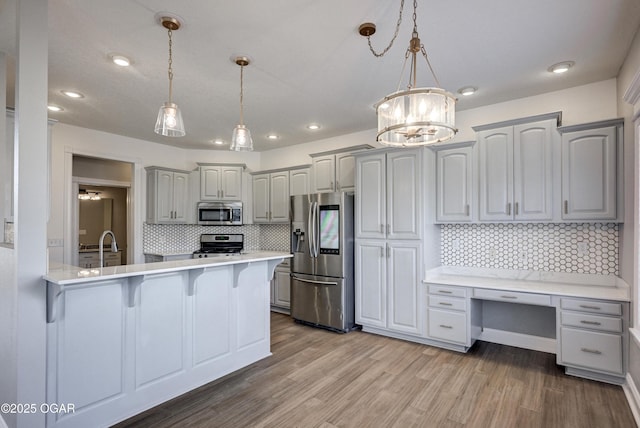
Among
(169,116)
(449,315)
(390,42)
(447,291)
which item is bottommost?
(449,315)

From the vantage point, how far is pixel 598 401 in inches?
101

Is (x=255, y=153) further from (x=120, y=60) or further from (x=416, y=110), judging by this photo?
(x=416, y=110)

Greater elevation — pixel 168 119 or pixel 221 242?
pixel 168 119

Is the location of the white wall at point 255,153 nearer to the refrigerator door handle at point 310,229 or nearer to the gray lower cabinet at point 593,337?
the refrigerator door handle at point 310,229

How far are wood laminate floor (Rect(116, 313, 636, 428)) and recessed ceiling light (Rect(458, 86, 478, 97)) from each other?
275 cm

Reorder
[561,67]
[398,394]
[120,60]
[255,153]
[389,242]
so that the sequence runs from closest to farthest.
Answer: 1. [398,394]
2. [120,60]
3. [561,67]
4. [389,242]
5. [255,153]

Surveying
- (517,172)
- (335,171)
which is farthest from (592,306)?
(335,171)

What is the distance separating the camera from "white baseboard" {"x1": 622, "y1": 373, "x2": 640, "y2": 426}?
233 centimetres

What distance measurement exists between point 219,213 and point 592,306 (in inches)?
199

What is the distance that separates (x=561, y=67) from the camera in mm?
2957

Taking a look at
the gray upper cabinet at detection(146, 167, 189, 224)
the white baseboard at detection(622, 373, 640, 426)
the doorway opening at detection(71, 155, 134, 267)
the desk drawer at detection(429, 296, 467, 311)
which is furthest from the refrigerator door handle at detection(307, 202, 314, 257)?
the doorway opening at detection(71, 155, 134, 267)

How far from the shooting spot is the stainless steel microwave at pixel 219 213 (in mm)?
5744

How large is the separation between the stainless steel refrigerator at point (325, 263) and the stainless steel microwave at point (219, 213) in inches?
62.5

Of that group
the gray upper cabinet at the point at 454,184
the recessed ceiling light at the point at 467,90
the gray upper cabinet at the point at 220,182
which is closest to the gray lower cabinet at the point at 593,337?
the gray upper cabinet at the point at 454,184
